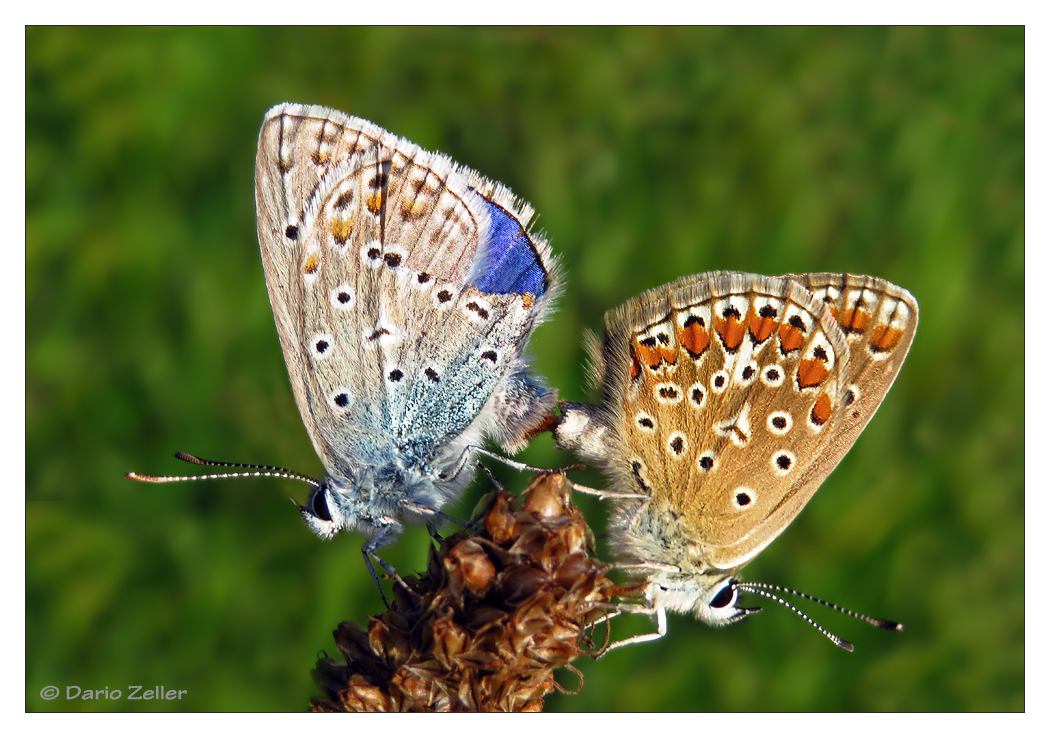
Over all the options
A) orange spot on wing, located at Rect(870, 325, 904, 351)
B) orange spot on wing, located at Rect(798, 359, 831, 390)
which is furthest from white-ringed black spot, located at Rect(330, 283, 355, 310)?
orange spot on wing, located at Rect(870, 325, 904, 351)

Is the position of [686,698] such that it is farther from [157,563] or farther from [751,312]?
[157,563]

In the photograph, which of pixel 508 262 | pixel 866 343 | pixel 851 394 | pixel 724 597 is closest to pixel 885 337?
pixel 866 343

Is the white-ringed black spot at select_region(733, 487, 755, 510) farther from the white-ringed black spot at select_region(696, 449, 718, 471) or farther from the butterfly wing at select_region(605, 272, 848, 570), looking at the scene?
the white-ringed black spot at select_region(696, 449, 718, 471)

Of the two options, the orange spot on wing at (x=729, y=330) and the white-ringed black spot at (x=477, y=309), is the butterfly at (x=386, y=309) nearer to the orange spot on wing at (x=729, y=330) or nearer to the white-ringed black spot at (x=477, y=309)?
the white-ringed black spot at (x=477, y=309)

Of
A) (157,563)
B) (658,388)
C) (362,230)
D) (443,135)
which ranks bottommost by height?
(157,563)

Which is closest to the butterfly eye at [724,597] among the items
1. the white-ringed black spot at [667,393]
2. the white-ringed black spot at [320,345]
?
the white-ringed black spot at [667,393]

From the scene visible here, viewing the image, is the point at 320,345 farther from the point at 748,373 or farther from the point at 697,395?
the point at 748,373

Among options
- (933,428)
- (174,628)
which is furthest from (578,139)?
(174,628)
